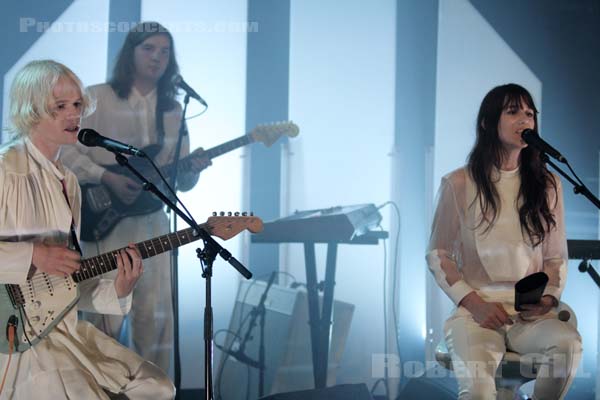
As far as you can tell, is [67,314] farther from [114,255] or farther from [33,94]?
[33,94]

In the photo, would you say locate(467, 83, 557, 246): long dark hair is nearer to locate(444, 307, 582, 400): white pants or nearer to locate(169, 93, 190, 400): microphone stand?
locate(444, 307, 582, 400): white pants

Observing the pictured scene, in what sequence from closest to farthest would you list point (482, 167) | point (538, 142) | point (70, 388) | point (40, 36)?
point (70, 388) < point (538, 142) < point (482, 167) < point (40, 36)

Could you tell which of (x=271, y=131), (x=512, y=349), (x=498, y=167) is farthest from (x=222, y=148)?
(x=512, y=349)

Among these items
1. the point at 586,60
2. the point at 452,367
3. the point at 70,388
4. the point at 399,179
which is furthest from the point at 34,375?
the point at 586,60

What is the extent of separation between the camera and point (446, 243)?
3.65 meters

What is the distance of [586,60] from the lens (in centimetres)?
487

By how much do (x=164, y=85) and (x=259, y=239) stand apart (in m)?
1.02

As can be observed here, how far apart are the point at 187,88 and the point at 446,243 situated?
5.72ft

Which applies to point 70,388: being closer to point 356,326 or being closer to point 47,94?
point 47,94

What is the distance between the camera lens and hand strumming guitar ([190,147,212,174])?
14.7 feet

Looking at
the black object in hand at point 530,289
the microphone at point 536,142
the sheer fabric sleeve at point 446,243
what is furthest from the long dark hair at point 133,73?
the black object in hand at point 530,289

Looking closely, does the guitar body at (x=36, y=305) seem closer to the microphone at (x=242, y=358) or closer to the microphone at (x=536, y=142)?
the microphone at (x=242, y=358)

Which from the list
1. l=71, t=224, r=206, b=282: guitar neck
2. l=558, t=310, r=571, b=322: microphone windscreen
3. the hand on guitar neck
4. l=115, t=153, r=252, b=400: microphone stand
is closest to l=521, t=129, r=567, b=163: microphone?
l=558, t=310, r=571, b=322: microphone windscreen

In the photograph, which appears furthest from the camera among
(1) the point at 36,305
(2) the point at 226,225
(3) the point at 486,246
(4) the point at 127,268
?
(3) the point at 486,246
